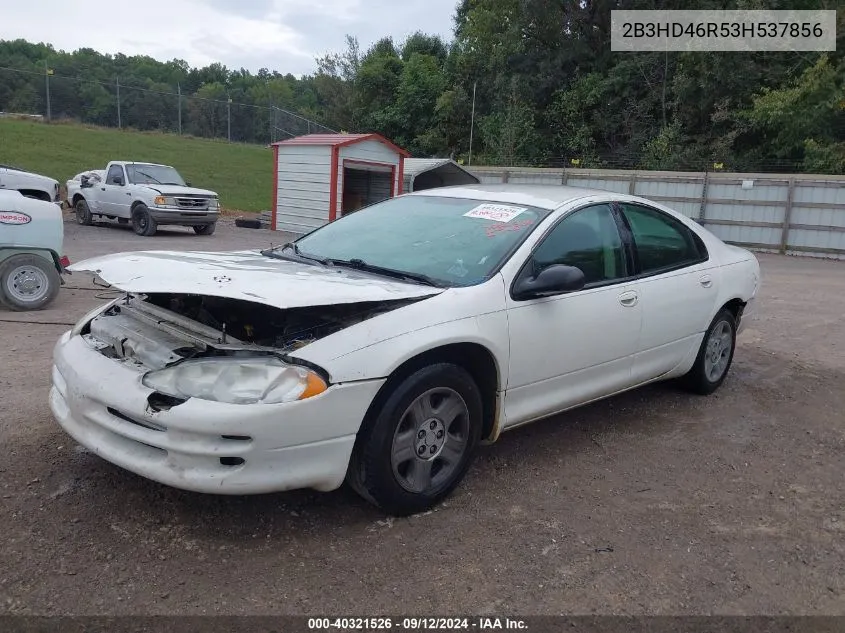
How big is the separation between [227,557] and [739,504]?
258 centimetres

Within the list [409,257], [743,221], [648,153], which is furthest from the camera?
[648,153]

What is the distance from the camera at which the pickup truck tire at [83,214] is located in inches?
728

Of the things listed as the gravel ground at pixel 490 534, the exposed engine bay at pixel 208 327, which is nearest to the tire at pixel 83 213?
the gravel ground at pixel 490 534

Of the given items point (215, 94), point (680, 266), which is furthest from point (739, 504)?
point (215, 94)

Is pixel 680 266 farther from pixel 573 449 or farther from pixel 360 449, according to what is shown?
pixel 360 449

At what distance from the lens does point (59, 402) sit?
3459mm

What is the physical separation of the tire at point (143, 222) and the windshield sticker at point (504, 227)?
14.4 m

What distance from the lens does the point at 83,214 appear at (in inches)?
737

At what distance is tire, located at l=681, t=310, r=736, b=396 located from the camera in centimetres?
527

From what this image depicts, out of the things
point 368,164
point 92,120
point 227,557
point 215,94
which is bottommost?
point 227,557

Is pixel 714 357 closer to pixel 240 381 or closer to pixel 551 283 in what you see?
pixel 551 283

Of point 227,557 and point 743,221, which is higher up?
point 743,221

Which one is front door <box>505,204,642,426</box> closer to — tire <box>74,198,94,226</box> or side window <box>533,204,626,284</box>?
side window <box>533,204,626,284</box>

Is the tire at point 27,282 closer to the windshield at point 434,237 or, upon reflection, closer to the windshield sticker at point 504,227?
the windshield at point 434,237
